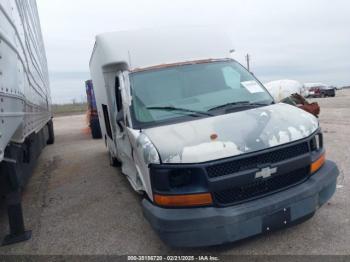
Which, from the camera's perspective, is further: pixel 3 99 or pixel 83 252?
pixel 83 252

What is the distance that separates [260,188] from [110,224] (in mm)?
2282

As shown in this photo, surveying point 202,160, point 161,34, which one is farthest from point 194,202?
point 161,34

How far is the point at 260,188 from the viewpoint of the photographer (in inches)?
148

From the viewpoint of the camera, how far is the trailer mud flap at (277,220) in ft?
11.8

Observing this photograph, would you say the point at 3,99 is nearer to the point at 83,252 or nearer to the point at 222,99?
the point at 83,252

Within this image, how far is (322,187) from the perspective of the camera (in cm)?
396

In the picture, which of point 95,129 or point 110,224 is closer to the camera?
point 110,224

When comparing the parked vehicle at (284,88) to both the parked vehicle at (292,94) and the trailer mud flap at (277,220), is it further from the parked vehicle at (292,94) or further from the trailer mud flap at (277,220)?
the trailer mud flap at (277,220)

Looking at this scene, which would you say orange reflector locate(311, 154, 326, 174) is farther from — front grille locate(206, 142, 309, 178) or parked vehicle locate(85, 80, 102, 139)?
parked vehicle locate(85, 80, 102, 139)

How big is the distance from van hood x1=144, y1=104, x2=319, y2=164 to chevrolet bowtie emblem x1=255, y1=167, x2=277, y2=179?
22 centimetres

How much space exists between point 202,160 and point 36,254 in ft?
7.67

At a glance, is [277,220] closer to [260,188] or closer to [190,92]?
[260,188]

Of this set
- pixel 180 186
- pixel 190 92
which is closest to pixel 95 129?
pixel 190 92

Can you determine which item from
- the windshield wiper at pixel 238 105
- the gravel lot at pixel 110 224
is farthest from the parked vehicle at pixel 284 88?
the windshield wiper at pixel 238 105
